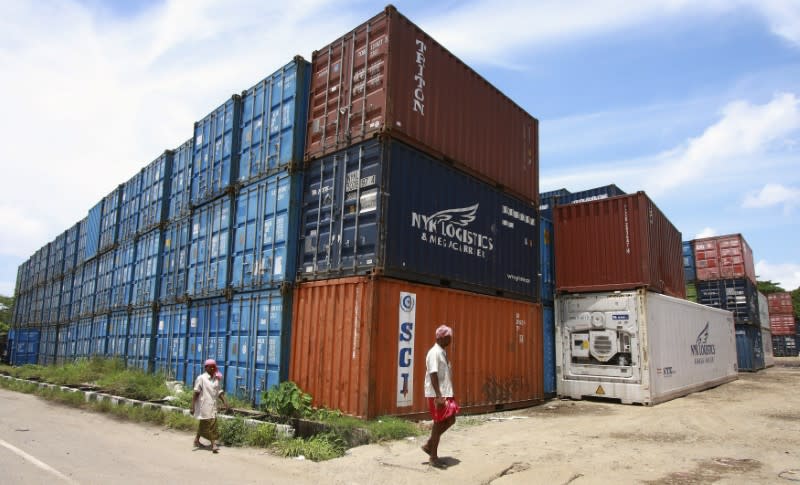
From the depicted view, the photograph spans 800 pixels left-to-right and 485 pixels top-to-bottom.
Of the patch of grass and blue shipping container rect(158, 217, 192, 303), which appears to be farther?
blue shipping container rect(158, 217, 192, 303)

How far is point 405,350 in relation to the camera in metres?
8.95

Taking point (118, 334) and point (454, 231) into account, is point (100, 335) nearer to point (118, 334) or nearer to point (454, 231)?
point (118, 334)

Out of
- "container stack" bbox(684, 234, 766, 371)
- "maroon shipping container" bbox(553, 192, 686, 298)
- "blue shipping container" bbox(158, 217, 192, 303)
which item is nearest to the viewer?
"maroon shipping container" bbox(553, 192, 686, 298)

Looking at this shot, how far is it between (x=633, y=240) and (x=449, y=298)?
621cm

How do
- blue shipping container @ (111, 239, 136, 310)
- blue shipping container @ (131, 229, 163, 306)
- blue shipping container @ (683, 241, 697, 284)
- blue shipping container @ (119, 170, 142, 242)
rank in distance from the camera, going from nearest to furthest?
blue shipping container @ (131, 229, 163, 306)
blue shipping container @ (111, 239, 136, 310)
blue shipping container @ (119, 170, 142, 242)
blue shipping container @ (683, 241, 697, 284)

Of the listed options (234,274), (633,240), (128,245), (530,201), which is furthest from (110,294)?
(633,240)

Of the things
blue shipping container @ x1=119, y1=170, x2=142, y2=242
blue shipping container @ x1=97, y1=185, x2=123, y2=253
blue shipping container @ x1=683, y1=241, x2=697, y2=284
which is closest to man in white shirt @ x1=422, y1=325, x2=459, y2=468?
blue shipping container @ x1=119, y1=170, x2=142, y2=242

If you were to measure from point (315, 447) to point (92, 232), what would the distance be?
22.6 m

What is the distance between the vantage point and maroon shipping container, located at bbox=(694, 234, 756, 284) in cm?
2533

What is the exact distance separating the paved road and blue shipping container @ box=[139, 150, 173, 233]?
8347 mm

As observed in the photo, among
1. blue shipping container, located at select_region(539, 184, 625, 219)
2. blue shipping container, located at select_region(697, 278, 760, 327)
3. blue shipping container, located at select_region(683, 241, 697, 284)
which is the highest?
blue shipping container, located at select_region(539, 184, 625, 219)

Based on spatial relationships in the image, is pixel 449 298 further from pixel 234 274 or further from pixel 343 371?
pixel 234 274

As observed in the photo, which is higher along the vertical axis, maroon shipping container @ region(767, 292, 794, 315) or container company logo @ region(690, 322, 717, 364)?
maroon shipping container @ region(767, 292, 794, 315)

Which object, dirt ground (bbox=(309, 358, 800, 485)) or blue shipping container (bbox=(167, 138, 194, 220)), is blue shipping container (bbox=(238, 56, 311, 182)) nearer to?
blue shipping container (bbox=(167, 138, 194, 220))
